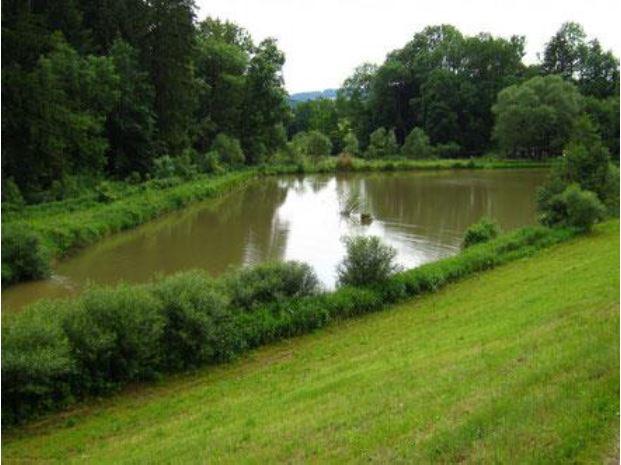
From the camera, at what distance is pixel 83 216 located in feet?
122

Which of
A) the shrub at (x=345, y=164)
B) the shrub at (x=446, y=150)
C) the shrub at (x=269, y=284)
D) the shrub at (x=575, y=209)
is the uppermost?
the shrub at (x=575, y=209)

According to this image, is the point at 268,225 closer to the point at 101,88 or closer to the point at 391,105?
the point at 101,88

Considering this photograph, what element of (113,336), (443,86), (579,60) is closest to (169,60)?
(113,336)

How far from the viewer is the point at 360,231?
130 ft

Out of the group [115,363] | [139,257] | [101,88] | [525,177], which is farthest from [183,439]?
[525,177]

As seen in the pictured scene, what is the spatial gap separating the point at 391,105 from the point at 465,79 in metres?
12.9

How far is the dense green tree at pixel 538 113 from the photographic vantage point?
8212 cm

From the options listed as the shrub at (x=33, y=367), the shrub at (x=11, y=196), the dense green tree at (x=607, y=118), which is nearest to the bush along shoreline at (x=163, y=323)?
the shrub at (x=33, y=367)

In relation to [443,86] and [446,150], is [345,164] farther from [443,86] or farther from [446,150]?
[443,86]

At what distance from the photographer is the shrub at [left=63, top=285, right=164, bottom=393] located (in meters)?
15.8

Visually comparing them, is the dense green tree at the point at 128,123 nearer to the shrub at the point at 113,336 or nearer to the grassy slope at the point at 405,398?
the grassy slope at the point at 405,398

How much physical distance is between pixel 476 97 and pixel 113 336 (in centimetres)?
9295

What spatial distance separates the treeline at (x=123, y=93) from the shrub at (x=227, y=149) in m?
0.11

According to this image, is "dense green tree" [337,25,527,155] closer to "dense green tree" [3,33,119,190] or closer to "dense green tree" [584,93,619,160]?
"dense green tree" [584,93,619,160]
